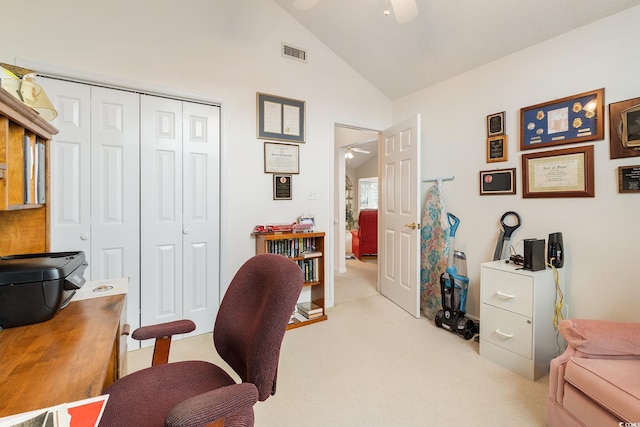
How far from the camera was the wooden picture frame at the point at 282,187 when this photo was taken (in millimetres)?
2887

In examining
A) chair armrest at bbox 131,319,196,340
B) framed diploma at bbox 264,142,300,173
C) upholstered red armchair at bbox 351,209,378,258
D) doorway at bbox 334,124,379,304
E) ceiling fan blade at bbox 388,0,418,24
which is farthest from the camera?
upholstered red armchair at bbox 351,209,378,258

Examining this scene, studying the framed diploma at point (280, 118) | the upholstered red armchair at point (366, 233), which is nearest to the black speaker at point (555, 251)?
the framed diploma at point (280, 118)

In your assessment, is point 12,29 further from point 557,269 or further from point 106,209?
point 557,269

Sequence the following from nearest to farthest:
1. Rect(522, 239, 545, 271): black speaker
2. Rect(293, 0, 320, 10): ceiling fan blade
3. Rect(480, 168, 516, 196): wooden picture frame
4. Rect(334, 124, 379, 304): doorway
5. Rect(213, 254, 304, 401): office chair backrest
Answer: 1. Rect(213, 254, 304, 401): office chair backrest
2. Rect(293, 0, 320, 10): ceiling fan blade
3. Rect(522, 239, 545, 271): black speaker
4. Rect(480, 168, 516, 196): wooden picture frame
5. Rect(334, 124, 379, 304): doorway

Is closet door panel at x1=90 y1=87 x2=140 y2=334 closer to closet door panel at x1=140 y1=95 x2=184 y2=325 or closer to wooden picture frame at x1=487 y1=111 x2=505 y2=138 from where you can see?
closet door panel at x1=140 y1=95 x2=184 y2=325

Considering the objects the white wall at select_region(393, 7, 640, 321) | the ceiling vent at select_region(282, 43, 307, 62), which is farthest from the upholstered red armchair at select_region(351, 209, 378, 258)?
the ceiling vent at select_region(282, 43, 307, 62)

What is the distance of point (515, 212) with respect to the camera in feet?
8.13

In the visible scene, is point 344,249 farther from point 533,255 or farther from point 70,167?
point 70,167

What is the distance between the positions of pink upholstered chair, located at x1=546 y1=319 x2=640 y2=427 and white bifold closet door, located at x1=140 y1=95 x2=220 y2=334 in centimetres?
249

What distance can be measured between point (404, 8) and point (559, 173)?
1.72 m

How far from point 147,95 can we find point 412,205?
8.48 ft

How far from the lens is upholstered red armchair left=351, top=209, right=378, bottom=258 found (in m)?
5.87

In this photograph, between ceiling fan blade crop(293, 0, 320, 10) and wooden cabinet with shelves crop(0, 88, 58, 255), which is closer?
wooden cabinet with shelves crop(0, 88, 58, 255)

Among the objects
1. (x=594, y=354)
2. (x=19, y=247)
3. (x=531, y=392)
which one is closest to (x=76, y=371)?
(x=19, y=247)
